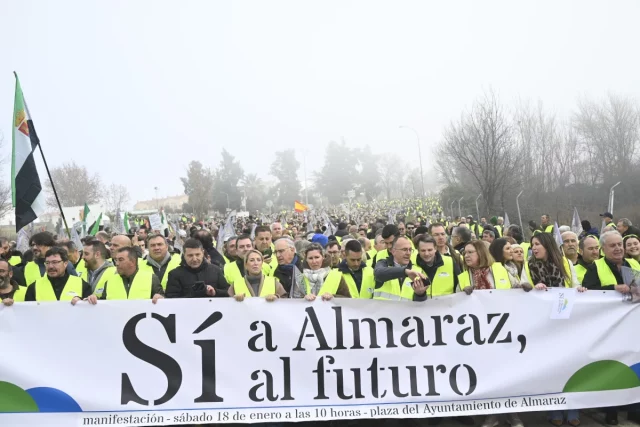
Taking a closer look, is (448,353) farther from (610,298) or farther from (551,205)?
(551,205)

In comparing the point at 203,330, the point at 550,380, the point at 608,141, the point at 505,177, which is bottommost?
the point at 550,380

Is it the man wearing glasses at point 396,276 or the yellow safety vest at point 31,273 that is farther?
the yellow safety vest at point 31,273

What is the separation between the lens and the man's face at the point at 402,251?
5.86m

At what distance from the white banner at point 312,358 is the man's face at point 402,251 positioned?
0.41 meters

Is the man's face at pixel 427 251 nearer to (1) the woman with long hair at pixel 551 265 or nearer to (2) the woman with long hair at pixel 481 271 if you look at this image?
(2) the woman with long hair at pixel 481 271

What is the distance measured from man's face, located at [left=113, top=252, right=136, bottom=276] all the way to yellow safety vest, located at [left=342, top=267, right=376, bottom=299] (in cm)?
212

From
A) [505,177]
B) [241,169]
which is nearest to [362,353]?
[505,177]

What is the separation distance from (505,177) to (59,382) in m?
26.3

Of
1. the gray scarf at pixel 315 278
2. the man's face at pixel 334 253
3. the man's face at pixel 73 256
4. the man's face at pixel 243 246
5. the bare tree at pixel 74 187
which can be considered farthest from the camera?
the bare tree at pixel 74 187

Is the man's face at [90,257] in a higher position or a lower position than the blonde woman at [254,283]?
higher

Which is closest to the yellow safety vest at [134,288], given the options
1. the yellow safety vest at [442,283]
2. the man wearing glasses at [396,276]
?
Result: the man wearing glasses at [396,276]

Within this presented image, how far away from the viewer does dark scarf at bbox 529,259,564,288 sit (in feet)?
19.6

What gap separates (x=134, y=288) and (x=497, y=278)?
11.7ft

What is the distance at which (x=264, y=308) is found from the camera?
5.75 m
